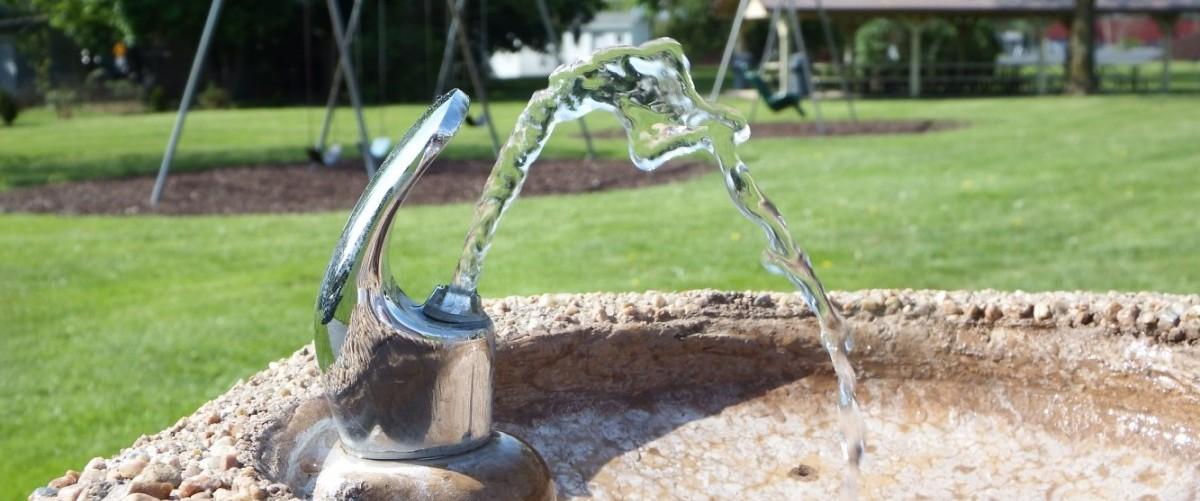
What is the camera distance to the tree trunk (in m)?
25.9

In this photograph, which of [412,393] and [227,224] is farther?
[227,224]

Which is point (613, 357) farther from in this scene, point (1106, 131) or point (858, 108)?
point (858, 108)

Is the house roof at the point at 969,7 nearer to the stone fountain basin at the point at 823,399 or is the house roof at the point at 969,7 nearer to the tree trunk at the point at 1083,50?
the tree trunk at the point at 1083,50

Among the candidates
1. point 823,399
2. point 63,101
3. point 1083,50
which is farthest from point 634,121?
point 63,101

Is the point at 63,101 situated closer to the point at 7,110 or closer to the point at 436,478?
the point at 7,110

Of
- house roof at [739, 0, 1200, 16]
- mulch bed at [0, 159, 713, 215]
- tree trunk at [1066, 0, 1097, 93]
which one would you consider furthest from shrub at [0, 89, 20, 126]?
tree trunk at [1066, 0, 1097, 93]

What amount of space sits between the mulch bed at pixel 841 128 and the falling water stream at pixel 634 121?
1398 cm

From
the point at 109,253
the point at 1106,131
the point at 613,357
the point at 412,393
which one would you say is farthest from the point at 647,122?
→ the point at 1106,131

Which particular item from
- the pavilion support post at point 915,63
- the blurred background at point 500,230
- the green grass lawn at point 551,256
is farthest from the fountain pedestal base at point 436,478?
the pavilion support post at point 915,63

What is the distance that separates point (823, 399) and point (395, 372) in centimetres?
101

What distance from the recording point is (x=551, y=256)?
7070 millimetres

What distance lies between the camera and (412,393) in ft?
4.95

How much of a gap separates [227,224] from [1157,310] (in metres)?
7.39

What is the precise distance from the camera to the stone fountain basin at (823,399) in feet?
6.56
